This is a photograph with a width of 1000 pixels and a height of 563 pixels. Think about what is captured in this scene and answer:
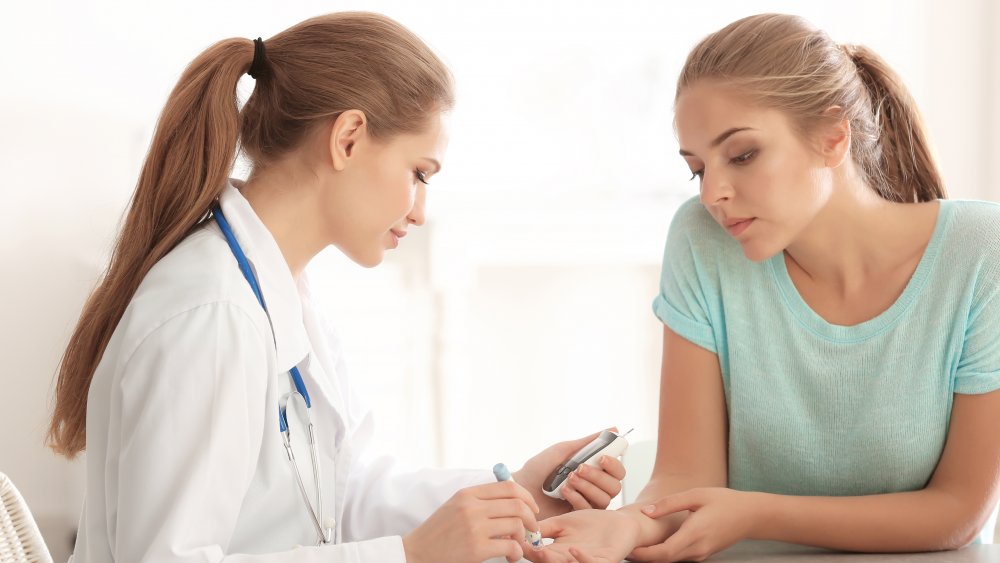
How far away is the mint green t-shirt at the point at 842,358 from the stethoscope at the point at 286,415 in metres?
0.61

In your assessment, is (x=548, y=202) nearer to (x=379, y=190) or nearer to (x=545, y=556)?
(x=379, y=190)

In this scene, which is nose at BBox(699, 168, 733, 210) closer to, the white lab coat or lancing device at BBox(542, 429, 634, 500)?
lancing device at BBox(542, 429, 634, 500)

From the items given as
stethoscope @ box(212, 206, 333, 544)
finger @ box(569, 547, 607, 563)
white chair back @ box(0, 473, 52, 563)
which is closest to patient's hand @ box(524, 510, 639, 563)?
finger @ box(569, 547, 607, 563)

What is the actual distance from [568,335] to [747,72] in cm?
186

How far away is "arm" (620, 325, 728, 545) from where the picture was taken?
1585 millimetres

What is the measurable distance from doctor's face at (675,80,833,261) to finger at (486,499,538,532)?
22.6 inches

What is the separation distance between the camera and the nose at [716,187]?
1.49 metres

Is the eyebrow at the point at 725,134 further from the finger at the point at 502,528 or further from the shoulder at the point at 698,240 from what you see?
the finger at the point at 502,528

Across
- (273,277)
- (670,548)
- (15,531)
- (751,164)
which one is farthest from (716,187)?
(15,531)

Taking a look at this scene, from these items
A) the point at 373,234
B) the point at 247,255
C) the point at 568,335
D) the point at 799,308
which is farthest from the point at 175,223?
the point at 568,335

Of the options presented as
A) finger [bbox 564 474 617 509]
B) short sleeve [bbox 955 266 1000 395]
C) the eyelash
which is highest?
the eyelash

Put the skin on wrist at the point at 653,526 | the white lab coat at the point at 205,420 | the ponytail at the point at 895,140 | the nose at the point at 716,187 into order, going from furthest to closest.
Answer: the ponytail at the point at 895,140 → the nose at the point at 716,187 → the skin on wrist at the point at 653,526 → the white lab coat at the point at 205,420

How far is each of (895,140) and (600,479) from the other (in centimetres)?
72


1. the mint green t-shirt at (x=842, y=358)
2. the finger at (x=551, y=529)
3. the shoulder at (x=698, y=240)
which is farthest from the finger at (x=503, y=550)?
the shoulder at (x=698, y=240)
